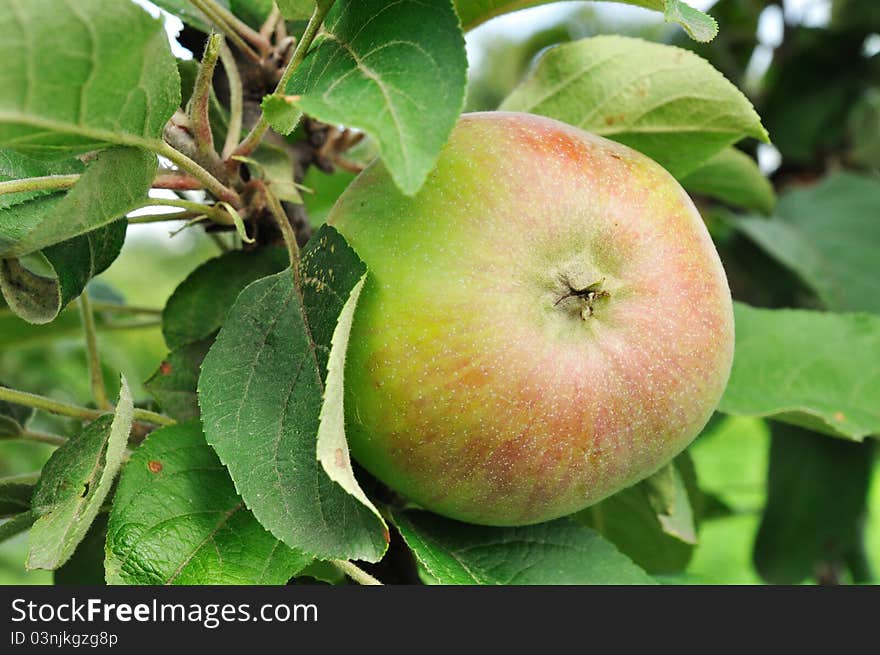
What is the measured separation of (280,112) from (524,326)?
0.54 feet

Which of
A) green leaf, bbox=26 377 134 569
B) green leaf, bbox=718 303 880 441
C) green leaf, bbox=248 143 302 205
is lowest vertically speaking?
green leaf, bbox=718 303 880 441

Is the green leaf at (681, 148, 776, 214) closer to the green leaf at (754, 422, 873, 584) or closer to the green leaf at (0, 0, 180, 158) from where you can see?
the green leaf at (754, 422, 873, 584)

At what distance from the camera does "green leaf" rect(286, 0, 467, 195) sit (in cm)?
41

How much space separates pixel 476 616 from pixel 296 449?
0.51 feet

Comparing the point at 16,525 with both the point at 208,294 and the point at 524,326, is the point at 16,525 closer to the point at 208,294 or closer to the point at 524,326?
the point at 208,294

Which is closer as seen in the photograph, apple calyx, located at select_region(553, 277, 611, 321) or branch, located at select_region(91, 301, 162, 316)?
apple calyx, located at select_region(553, 277, 611, 321)

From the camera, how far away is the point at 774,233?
3.88ft

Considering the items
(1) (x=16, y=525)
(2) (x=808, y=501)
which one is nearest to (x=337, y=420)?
(1) (x=16, y=525)

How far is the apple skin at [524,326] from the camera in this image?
47cm

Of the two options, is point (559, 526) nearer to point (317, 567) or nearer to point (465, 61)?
point (317, 567)

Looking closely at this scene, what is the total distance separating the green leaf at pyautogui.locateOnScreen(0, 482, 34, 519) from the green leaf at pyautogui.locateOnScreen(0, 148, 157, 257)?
0.64 feet

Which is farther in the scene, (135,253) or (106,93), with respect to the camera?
(135,253)

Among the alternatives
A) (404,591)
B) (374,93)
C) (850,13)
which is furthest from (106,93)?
(850,13)

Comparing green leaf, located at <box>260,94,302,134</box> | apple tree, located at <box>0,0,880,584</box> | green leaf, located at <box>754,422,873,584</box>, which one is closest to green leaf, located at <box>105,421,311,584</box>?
apple tree, located at <box>0,0,880,584</box>
